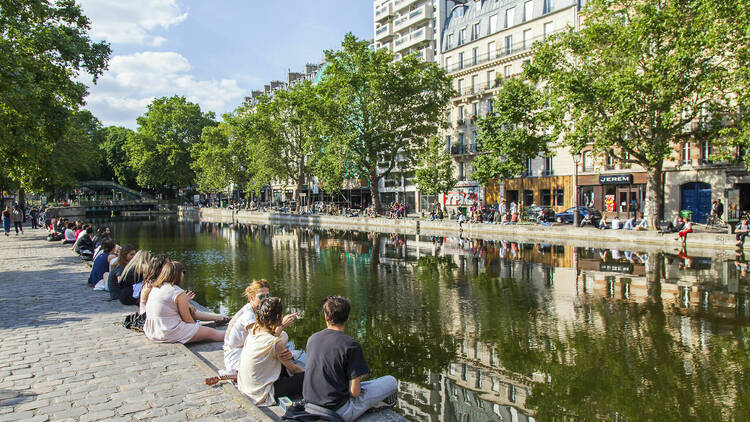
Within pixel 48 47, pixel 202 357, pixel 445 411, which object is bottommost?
pixel 445 411

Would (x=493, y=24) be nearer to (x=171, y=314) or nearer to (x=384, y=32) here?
(x=384, y=32)

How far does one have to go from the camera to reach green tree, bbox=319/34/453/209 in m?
42.5

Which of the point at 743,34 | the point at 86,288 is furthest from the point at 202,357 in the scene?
the point at 743,34

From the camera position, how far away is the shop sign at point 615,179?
37.2 m

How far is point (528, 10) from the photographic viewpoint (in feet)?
145

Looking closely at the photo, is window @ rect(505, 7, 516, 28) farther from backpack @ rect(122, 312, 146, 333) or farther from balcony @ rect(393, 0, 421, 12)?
backpack @ rect(122, 312, 146, 333)

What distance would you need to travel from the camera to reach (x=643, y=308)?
1092cm

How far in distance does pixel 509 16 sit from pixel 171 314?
46.7 meters

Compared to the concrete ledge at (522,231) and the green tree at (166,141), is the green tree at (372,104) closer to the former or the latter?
the concrete ledge at (522,231)

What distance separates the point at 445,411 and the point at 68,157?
50474 millimetres

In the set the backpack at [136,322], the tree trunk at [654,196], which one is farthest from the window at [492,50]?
the backpack at [136,322]

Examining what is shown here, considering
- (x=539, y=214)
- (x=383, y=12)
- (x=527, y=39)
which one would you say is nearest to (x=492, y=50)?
(x=527, y=39)

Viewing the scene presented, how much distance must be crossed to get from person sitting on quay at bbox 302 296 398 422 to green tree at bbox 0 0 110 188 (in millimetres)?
15805

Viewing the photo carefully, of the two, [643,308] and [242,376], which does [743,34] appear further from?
[242,376]
